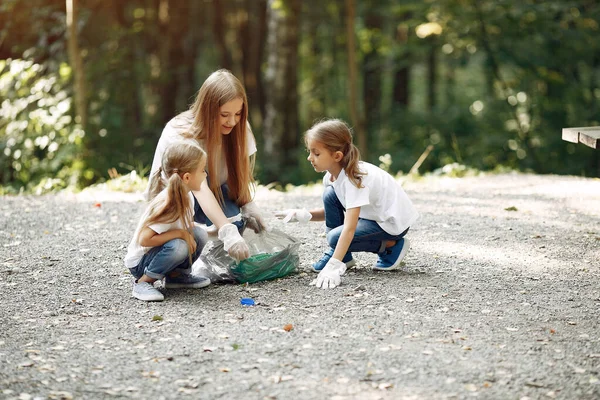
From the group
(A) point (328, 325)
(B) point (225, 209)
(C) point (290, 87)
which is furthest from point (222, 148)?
(C) point (290, 87)

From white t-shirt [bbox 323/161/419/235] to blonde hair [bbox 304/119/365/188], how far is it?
0.19 ft

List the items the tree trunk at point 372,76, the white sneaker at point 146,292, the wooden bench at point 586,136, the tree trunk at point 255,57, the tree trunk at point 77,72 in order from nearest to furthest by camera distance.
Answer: the white sneaker at point 146,292 < the wooden bench at point 586,136 < the tree trunk at point 77,72 < the tree trunk at point 372,76 < the tree trunk at point 255,57

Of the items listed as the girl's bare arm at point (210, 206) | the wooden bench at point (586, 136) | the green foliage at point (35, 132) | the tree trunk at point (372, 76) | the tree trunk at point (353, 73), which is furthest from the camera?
the tree trunk at point (372, 76)

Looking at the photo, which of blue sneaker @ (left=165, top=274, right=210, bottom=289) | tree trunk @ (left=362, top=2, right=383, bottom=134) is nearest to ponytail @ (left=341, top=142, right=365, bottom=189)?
blue sneaker @ (left=165, top=274, right=210, bottom=289)

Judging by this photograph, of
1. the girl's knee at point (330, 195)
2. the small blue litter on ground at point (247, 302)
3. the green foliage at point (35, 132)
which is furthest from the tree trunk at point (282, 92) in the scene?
the small blue litter on ground at point (247, 302)

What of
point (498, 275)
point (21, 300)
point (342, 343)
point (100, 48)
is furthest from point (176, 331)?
point (100, 48)

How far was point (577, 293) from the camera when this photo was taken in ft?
13.1

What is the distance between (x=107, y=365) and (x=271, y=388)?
738mm

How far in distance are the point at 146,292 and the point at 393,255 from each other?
4.79 feet

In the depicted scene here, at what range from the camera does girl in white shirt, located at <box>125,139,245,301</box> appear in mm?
3822

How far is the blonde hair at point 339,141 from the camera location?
13.4ft

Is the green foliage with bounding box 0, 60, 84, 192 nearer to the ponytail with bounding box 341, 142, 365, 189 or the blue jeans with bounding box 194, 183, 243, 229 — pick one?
the blue jeans with bounding box 194, 183, 243, 229

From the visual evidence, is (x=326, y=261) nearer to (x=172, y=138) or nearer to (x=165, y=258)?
(x=165, y=258)

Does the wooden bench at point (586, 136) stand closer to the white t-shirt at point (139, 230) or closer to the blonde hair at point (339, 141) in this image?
the blonde hair at point (339, 141)
